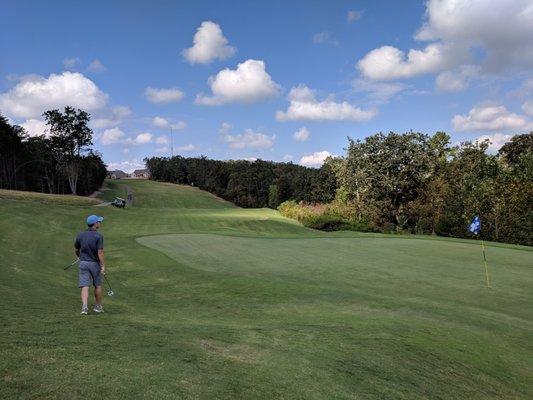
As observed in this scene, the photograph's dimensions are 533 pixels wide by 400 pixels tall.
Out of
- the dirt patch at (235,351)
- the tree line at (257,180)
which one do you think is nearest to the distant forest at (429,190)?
the tree line at (257,180)

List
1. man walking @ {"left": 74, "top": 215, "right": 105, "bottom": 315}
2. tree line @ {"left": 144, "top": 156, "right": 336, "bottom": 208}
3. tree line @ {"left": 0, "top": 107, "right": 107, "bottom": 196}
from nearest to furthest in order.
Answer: man walking @ {"left": 74, "top": 215, "right": 105, "bottom": 315}
tree line @ {"left": 0, "top": 107, "right": 107, "bottom": 196}
tree line @ {"left": 144, "top": 156, "right": 336, "bottom": 208}

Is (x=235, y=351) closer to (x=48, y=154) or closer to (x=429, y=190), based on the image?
(x=429, y=190)

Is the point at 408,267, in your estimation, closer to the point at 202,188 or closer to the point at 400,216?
the point at 400,216

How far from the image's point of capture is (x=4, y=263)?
53.0 feet

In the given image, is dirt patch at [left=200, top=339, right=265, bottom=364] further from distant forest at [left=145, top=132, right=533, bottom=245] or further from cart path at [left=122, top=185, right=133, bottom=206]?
cart path at [left=122, top=185, right=133, bottom=206]

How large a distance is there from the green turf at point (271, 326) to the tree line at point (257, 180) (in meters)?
73.3

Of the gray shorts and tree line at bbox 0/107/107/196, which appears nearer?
the gray shorts

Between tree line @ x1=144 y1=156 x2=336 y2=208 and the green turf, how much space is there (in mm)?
73295

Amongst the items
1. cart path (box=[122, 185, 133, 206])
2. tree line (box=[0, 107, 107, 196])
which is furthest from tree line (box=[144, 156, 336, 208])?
tree line (box=[0, 107, 107, 196])

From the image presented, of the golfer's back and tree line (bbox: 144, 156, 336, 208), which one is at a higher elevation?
tree line (bbox: 144, 156, 336, 208)

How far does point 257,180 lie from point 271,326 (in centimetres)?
11921

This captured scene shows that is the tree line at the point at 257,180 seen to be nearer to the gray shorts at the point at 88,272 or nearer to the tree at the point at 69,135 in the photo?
the tree at the point at 69,135

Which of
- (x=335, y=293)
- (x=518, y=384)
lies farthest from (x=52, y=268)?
(x=518, y=384)

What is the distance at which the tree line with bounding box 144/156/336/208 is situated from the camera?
100688mm
